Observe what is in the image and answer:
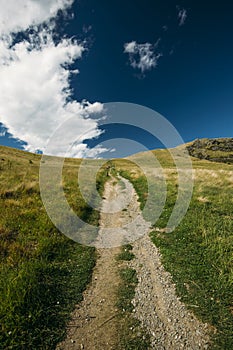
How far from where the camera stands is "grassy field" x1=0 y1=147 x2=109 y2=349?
4.43 meters

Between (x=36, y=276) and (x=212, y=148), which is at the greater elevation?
(x=212, y=148)

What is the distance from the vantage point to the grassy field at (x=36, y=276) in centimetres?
443

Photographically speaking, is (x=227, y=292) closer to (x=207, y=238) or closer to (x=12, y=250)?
(x=207, y=238)

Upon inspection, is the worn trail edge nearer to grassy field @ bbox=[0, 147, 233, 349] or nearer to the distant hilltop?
grassy field @ bbox=[0, 147, 233, 349]

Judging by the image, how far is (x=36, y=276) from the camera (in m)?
5.89

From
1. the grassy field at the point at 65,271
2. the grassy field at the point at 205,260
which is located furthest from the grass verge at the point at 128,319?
the grassy field at the point at 205,260

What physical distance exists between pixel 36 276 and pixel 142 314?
132 inches

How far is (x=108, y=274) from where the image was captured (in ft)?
22.4

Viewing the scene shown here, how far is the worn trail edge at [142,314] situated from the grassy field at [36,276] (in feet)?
1.26

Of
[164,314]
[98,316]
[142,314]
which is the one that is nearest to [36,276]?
[98,316]

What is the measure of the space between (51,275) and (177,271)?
14.5 ft

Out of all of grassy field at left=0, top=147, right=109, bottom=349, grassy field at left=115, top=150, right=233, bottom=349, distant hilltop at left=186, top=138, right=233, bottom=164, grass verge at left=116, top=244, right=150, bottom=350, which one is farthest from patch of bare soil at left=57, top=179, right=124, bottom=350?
distant hilltop at left=186, top=138, right=233, bottom=164

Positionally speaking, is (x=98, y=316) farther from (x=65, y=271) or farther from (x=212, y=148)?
(x=212, y=148)

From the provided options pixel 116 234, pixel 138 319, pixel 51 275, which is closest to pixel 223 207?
pixel 116 234
